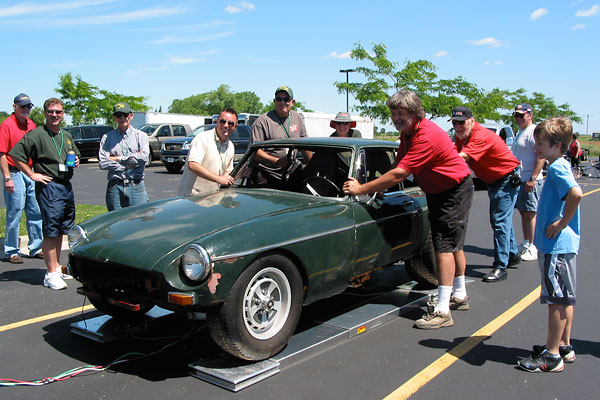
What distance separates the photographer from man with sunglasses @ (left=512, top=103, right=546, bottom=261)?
21.0 ft

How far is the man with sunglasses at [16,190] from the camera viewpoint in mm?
5984

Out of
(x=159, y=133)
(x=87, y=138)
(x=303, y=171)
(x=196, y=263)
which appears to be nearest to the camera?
(x=196, y=263)

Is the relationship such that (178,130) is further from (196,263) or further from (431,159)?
(196,263)

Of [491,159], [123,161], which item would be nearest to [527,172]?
[491,159]

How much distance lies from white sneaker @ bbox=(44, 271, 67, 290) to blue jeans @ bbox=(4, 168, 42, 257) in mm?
1383

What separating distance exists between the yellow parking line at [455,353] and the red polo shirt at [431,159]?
1.22m

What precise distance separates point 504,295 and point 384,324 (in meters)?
1.60

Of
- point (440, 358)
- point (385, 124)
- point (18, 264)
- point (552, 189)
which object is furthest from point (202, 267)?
point (385, 124)

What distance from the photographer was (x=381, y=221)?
172 inches

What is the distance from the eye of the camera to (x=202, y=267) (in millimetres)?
3045

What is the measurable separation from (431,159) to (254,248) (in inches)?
72.7

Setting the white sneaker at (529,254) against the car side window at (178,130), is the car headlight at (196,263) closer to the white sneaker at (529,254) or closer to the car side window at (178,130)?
the white sneaker at (529,254)

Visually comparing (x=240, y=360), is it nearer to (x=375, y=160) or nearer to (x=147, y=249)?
(x=147, y=249)

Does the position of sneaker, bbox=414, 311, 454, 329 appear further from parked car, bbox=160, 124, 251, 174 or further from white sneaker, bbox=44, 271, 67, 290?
parked car, bbox=160, 124, 251, 174
